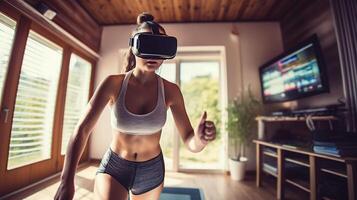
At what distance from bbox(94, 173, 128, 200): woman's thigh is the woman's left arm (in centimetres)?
28

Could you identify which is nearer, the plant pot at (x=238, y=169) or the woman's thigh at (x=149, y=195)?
the woman's thigh at (x=149, y=195)

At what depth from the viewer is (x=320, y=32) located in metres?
2.00

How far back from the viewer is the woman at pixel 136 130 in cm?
58

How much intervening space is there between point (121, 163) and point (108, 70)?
2.60 m

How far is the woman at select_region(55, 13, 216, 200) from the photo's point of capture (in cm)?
58

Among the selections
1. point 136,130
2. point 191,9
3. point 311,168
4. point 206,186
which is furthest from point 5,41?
point 311,168

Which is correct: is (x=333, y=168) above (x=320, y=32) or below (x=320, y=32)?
below

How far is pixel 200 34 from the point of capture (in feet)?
9.32

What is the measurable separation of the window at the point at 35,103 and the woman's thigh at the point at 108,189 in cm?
164

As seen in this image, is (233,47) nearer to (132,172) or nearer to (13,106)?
(132,172)

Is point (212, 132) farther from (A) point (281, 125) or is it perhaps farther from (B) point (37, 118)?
(A) point (281, 125)

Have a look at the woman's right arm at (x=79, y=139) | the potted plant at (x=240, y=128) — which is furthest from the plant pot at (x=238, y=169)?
the woman's right arm at (x=79, y=139)

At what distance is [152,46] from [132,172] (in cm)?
44

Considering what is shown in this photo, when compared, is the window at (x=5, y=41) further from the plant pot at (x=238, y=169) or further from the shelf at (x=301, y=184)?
the shelf at (x=301, y=184)
